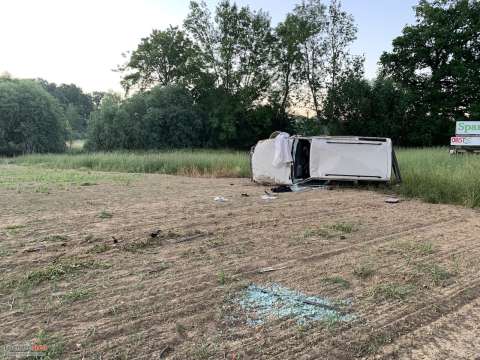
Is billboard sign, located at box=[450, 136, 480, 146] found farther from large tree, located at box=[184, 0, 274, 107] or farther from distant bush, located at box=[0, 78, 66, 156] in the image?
distant bush, located at box=[0, 78, 66, 156]

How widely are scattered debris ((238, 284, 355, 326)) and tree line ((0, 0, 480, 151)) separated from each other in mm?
28331

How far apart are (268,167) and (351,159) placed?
230cm

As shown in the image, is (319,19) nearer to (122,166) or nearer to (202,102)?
(202,102)

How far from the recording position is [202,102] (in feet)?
115

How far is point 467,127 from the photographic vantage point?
68.0ft

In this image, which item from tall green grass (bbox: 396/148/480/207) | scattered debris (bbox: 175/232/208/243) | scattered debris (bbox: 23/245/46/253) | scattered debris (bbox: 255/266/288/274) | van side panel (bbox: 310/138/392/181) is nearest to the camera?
scattered debris (bbox: 255/266/288/274)

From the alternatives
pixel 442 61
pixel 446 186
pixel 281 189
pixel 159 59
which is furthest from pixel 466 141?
pixel 159 59

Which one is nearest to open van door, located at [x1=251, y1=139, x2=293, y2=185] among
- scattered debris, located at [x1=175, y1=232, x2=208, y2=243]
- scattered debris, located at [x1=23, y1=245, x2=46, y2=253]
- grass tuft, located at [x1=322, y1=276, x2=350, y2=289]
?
scattered debris, located at [x1=175, y1=232, x2=208, y2=243]

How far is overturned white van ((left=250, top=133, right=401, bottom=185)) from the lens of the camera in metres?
9.97

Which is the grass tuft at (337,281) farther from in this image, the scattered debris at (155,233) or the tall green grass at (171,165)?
the tall green grass at (171,165)

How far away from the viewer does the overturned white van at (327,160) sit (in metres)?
9.97

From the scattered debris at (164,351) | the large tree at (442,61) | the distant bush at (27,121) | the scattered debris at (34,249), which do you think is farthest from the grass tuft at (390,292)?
the distant bush at (27,121)

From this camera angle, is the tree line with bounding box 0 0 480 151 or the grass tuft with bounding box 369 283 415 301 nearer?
the grass tuft with bounding box 369 283 415 301

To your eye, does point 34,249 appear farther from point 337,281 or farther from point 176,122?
point 176,122
